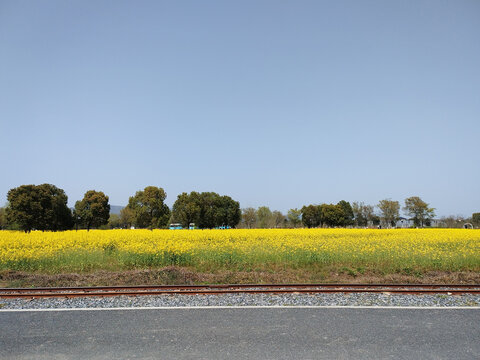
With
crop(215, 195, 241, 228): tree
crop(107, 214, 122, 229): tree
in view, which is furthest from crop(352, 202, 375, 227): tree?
crop(107, 214, 122, 229): tree

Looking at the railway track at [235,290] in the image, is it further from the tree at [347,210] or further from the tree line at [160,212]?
the tree at [347,210]

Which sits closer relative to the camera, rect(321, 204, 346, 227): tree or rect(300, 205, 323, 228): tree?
rect(321, 204, 346, 227): tree

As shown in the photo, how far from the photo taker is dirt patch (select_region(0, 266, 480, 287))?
12.4 metres

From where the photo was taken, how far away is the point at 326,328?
688 centimetres

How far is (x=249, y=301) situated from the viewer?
9.38m

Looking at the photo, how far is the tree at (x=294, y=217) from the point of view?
3772 inches

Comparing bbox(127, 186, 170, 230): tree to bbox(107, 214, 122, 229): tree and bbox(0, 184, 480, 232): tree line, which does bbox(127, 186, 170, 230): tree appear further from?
bbox(107, 214, 122, 229): tree

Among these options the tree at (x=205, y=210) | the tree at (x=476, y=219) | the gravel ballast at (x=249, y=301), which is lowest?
the gravel ballast at (x=249, y=301)

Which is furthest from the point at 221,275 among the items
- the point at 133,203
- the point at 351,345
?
the point at 133,203

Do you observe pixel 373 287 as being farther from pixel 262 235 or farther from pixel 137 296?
pixel 262 235

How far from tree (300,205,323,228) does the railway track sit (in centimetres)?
7945

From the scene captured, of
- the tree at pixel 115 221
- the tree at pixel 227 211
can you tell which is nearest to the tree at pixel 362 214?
the tree at pixel 227 211

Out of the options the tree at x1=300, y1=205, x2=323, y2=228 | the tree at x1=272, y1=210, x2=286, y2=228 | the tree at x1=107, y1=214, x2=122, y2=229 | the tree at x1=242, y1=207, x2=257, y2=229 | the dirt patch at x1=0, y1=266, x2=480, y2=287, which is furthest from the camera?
the tree at x1=107, y1=214, x2=122, y2=229

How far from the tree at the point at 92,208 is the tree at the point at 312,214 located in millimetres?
51891
